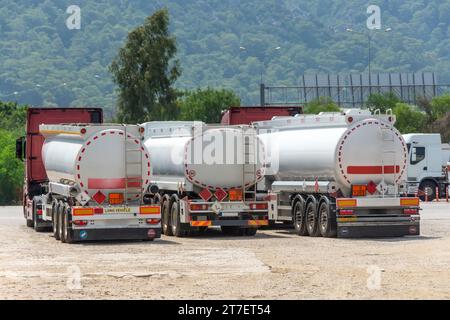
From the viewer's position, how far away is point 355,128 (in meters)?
33.2

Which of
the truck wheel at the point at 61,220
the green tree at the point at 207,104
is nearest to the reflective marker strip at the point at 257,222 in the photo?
the truck wheel at the point at 61,220

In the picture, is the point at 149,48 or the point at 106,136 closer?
the point at 106,136

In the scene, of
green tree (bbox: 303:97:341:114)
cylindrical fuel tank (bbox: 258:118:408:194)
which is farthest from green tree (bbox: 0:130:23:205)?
green tree (bbox: 303:97:341:114)

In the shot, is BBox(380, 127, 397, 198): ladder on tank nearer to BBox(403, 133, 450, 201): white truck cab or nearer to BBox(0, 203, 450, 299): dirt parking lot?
BBox(0, 203, 450, 299): dirt parking lot

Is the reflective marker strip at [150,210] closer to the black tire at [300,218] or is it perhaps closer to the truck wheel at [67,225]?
the truck wheel at [67,225]

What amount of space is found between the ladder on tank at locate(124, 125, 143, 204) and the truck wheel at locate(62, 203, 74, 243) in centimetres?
147

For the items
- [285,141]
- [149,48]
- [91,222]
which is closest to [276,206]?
[285,141]

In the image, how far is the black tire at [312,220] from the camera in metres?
34.0

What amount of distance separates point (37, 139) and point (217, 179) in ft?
25.9

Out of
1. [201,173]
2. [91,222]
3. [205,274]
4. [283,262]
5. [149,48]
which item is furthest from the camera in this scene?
[149,48]

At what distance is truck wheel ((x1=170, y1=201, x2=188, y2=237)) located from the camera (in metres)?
34.8

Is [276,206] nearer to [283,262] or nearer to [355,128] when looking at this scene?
[355,128]
